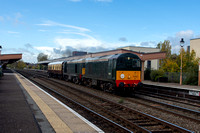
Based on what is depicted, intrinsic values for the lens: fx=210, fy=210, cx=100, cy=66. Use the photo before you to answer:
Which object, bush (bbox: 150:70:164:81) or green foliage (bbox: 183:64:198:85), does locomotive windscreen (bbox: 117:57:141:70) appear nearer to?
green foliage (bbox: 183:64:198:85)

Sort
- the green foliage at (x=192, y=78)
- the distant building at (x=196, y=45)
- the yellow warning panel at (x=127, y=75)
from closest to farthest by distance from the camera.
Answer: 1. the yellow warning panel at (x=127, y=75)
2. the green foliage at (x=192, y=78)
3. the distant building at (x=196, y=45)

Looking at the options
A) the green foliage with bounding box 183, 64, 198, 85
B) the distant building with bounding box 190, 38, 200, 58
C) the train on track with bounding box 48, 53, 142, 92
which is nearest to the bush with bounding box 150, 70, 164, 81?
the green foliage with bounding box 183, 64, 198, 85

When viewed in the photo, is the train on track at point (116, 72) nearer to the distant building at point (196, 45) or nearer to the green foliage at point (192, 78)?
the green foliage at point (192, 78)

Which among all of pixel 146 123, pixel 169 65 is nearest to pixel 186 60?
pixel 169 65

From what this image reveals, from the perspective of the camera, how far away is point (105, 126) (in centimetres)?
814

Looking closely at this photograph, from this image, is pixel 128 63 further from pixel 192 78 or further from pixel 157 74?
pixel 157 74

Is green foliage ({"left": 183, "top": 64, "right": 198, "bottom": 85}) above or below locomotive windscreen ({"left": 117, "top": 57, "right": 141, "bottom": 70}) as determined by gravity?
below

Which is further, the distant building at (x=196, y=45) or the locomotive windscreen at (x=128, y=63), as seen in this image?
the distant building at (x=196, y=45)

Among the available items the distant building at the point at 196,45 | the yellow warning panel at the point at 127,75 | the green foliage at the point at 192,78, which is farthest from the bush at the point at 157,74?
the distant building at the point at 196,45

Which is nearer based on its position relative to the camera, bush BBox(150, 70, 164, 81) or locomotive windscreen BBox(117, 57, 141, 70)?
locomotive windscreen BBox(117, 57, 141, 70)

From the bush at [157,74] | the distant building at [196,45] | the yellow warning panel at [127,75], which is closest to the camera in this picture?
the yellow warning panel at [127,75]

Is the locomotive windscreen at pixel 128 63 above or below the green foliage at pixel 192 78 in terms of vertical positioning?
above

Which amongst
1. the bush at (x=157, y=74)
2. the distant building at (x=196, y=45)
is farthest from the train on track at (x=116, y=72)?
the distant building at (x=196, y=45)

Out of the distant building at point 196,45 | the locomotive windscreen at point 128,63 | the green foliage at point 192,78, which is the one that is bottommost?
the green foliage at point 192,78
